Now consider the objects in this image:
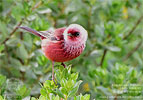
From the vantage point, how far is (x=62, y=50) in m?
1.55

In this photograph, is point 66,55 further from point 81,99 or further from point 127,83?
point 127,83

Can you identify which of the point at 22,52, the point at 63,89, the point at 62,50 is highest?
the point at 22,52

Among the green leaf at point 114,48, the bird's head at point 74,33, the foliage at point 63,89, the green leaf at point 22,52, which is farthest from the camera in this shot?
the green leaf at point 114,48

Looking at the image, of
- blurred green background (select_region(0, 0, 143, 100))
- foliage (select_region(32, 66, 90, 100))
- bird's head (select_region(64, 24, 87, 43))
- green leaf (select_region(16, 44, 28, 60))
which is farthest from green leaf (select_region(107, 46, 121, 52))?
foliage (select_region(32, 66, 90, 100))

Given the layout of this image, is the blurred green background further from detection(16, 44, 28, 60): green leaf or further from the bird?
the bird

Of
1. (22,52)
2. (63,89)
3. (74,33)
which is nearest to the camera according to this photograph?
(63,89)

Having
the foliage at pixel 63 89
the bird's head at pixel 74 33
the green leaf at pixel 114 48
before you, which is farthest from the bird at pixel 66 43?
the green leaf at pixel 114 48

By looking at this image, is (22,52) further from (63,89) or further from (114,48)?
(63,89)

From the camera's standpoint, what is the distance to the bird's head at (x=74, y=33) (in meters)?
1.49

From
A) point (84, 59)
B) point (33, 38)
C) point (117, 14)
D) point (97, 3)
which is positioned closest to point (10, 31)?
point (33, 38)

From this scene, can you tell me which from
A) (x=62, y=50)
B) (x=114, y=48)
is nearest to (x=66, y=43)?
(x=62, y=50)

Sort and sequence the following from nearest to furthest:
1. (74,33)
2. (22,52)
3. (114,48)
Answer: (74,33) → (22,52) → (114,48)

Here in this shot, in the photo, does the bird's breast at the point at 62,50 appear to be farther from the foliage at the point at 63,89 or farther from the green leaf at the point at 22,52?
the green leaf at the point at 22,52

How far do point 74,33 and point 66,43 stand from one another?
0.27ft
